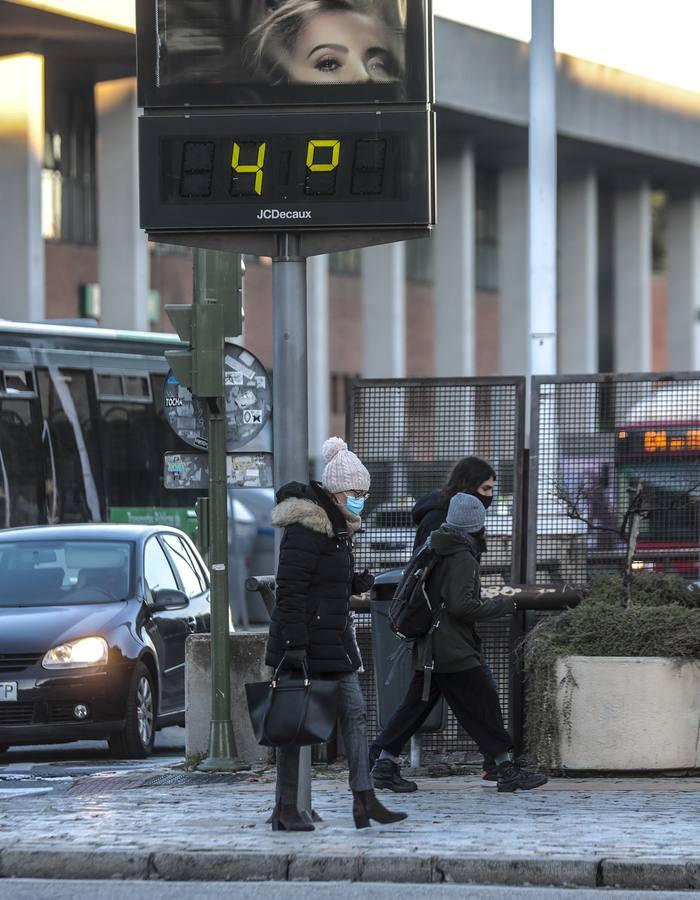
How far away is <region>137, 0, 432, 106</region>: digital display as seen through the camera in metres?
9.47

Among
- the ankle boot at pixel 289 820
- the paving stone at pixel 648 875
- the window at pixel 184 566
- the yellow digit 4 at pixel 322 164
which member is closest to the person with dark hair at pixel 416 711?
the ankle boot at pixel 289 820

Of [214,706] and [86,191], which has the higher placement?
[86,191]

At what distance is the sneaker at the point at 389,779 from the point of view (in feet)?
34.7

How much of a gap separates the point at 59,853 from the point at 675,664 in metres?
Answer: 4.01

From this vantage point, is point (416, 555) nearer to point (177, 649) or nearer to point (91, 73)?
point (177, 649)

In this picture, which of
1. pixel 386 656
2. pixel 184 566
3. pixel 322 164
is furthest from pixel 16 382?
pixel 322 164

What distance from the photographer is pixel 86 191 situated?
4488 cm

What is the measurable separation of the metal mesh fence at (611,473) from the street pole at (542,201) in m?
4.30

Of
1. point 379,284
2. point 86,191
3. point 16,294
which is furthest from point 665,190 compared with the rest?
point 16,294

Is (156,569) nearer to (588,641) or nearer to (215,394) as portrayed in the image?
(215,394)

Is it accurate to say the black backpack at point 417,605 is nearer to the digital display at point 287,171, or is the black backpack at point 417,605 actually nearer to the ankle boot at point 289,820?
the ankle boot at point 289,820

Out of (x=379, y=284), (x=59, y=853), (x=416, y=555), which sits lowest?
(x=59, y=853)

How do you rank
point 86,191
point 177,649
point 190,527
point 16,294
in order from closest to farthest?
point 177,649
point 190,527
point 16,294
point 86,191

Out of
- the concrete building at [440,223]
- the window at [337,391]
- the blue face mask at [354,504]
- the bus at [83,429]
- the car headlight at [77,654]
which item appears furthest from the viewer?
the window at [337,391]
